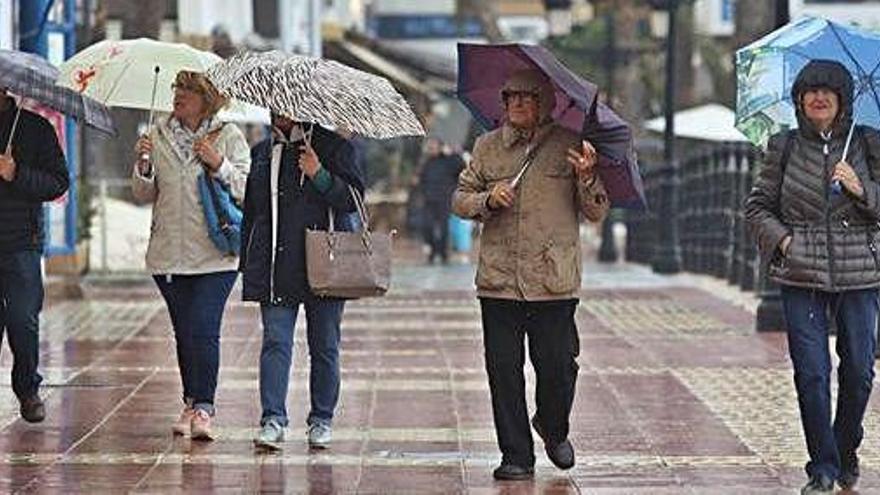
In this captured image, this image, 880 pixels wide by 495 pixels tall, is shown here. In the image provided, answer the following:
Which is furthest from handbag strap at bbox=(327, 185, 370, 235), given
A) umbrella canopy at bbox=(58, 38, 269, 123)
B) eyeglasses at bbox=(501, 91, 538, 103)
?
eyeglasses at bbox=(501, 91, 538, 103)

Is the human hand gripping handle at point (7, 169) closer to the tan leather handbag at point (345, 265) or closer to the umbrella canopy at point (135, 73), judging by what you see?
the umbrella canopy at point (135, 73)

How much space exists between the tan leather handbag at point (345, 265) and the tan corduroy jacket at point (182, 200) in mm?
686

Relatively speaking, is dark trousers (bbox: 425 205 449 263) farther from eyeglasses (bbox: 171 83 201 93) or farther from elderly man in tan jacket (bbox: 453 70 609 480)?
elderly man in tan jacket (bbox: 453 70 609 480)

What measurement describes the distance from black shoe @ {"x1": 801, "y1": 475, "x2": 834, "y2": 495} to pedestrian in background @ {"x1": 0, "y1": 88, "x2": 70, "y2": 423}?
12.7 feet

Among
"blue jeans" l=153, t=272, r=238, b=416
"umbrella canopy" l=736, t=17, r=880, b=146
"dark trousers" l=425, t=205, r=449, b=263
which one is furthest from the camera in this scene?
"dark trousers" l=425, t=205, r=449, b=263

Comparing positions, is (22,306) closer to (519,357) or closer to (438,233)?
(519,357)

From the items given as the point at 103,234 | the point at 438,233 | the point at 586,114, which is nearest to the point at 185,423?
the point at 586,114

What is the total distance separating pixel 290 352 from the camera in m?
10.7

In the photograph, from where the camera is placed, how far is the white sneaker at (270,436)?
1060 centimetres

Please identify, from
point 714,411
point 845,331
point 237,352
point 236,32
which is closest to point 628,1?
point 236,32

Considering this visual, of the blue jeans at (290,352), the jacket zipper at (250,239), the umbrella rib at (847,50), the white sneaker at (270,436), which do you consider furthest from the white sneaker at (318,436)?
the umbrella rib at (847,50)

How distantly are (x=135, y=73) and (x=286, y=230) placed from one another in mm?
1332

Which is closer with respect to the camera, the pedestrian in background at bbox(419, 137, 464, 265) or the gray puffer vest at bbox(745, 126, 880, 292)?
the gray puffer vest at bbox(745, 126, 880, 292)

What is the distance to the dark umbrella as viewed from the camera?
11008mm
